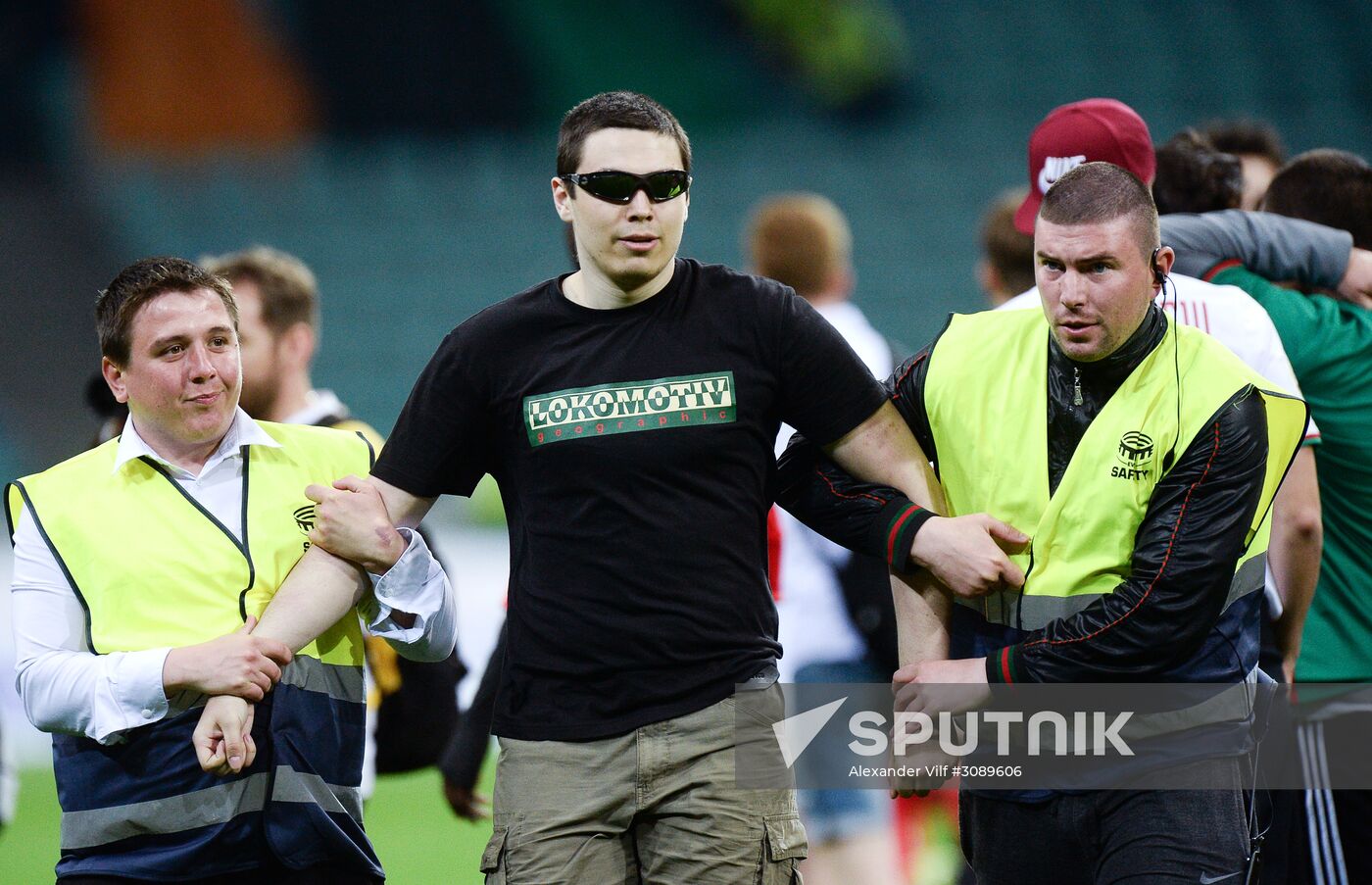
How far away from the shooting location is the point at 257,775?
2.81 metres

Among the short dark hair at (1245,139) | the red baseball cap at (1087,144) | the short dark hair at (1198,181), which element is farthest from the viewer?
the short dark hair at (1245,139)

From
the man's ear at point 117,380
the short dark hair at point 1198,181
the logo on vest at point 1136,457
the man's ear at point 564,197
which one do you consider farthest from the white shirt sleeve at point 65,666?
the short dark hair at point 1198,181

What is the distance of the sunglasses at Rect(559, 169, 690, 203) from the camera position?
2.71 m

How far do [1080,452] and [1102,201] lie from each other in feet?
1.43

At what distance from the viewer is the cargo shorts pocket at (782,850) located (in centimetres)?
270

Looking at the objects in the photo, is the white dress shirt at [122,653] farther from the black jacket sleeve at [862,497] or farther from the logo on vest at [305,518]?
the black jacket sleeve at [862,497]

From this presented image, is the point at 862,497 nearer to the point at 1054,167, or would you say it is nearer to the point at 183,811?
the point at 1054,167

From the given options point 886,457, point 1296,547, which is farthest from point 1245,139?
point 886,457

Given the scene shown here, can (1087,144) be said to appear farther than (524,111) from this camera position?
No

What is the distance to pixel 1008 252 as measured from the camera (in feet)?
14.5

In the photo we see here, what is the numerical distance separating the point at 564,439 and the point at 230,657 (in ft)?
2.25

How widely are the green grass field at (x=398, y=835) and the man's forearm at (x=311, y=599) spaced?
11.0 feet

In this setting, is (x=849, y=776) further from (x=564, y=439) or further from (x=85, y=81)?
(x=85, y=81)

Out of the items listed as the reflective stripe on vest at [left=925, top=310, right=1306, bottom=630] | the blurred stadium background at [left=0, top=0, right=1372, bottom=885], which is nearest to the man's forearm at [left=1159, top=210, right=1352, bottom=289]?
the reflective stripe on vest at [left=925, top=310, right=1306, bottom=630]
